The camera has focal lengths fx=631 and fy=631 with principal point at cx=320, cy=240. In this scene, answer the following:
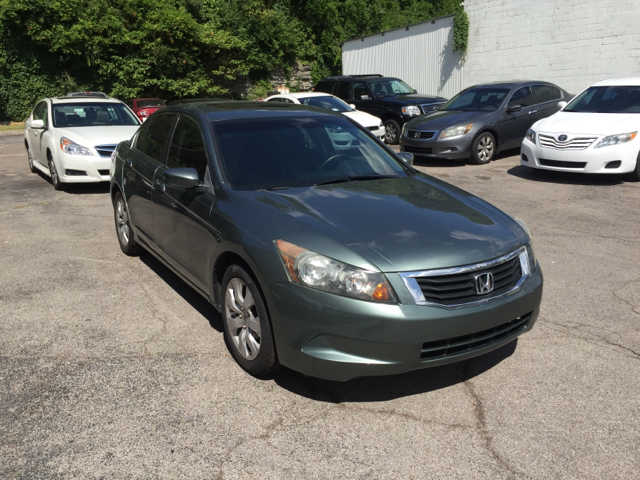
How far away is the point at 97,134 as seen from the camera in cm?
1038

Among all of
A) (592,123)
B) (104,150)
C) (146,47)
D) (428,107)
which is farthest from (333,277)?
(146,47)

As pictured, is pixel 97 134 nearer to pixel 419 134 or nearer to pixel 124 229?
pixel 124 229

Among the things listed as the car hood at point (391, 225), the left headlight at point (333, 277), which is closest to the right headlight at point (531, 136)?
the car hood at point (391, 225)

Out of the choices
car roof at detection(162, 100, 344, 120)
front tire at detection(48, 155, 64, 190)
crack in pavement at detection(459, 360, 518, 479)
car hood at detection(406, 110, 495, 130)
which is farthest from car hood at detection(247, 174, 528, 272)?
car hood at detection(406, 110, 495, 130)

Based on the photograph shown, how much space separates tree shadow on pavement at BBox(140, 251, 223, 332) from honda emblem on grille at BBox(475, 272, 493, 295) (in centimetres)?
199

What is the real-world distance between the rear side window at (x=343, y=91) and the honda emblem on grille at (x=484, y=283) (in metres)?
14.3

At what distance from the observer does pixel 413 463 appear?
300cm

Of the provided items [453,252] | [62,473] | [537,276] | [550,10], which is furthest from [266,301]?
[550,10]

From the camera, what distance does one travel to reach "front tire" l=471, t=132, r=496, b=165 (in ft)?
40.5

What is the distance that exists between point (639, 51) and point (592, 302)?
14.1 m

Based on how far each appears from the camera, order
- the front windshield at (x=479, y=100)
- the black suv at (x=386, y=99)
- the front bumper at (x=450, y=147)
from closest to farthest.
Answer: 1. the front bumper at (x=450, y=147)
2. the front windshield at (x=479, y=100)
3. the black suv at (x=386, y=99)

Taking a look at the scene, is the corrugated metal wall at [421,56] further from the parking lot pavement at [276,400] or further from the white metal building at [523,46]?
the parking lot pavement at [276,400]

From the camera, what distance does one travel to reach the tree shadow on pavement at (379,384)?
3650mm

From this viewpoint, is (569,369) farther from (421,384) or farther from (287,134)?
(287,134)
